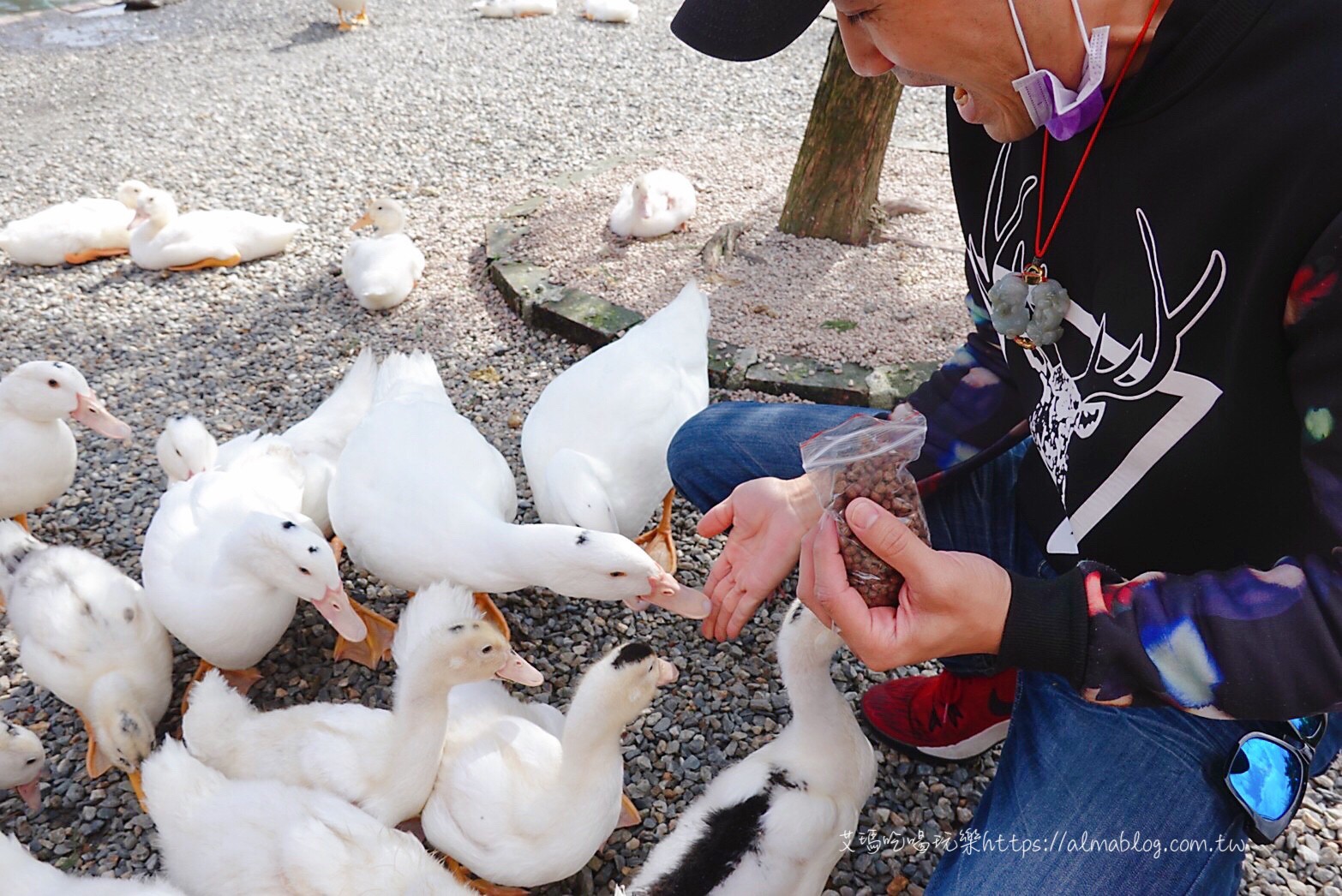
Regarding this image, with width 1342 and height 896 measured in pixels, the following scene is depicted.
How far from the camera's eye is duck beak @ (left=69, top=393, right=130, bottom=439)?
3055 millimetres

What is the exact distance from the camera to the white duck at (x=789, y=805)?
1737 millimetres

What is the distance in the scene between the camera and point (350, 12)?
348 inches

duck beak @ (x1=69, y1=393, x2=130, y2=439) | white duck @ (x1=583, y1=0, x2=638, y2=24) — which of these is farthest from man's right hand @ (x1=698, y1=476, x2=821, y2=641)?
white duck @ (x1=583, y1=0, x2=638, y2=24)

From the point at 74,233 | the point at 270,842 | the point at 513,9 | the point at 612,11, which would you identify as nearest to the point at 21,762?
the point at 270,842

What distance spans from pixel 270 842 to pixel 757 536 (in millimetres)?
1130

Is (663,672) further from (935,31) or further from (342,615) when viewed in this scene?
(935,31)

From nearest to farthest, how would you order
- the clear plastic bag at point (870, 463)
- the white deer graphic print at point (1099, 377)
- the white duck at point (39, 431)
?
the white deer graphic print at point (1099, 377) < the clear plastic bag at point (870, 463) < the white duck at point (39, 431)

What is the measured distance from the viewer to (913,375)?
10.9 feet

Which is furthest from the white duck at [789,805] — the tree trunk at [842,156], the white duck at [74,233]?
the white duck at [74,233]

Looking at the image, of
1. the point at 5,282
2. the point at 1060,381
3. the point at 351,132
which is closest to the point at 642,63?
the point at 351,132

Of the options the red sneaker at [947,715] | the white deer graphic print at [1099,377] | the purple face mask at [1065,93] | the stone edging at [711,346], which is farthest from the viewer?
the stone edging at [711,346]

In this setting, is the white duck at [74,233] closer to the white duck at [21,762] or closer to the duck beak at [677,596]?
the white duck at [21,762]

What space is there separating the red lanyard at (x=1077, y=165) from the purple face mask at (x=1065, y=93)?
0.04 ft

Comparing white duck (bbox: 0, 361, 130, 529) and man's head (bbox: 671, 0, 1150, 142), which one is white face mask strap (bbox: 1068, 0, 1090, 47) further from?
white duck (bbox: 0, 361, 130, 529)
